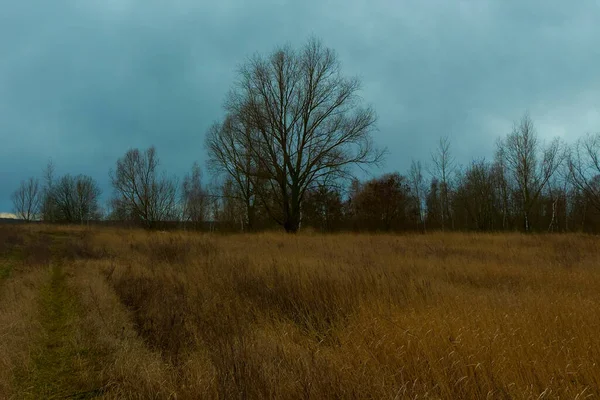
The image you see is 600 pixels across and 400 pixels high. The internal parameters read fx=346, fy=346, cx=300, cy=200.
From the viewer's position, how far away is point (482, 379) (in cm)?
257

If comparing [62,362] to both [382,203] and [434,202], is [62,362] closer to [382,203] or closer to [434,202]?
[382,203]

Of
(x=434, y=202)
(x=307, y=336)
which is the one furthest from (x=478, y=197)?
(x=307, y=336)

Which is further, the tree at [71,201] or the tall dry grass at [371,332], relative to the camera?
the tree at [71,201]

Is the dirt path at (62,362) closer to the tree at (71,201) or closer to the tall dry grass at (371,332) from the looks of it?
the tall dry grass at (371,332)

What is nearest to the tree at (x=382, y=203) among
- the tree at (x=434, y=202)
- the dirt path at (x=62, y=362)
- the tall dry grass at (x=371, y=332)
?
the tree at (x=434, y=202)

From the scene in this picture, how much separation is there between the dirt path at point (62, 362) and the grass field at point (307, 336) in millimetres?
17

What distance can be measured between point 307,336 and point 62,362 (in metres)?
2.65

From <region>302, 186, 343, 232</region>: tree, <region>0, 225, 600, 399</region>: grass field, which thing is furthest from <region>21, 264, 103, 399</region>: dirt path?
<region>302, 186, 343, 232</region>: tree

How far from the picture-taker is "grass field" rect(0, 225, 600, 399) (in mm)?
2639

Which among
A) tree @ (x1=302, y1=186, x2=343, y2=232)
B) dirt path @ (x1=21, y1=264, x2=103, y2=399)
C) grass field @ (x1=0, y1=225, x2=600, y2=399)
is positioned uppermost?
tree @ (x1=302, y1=186, x2=343, y2=232)

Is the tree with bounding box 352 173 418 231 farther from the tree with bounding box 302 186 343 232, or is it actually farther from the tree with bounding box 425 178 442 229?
the tree with bounding box 425 178 442 229

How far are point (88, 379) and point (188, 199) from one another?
5479 cm

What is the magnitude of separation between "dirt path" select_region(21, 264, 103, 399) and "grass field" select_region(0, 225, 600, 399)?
17 mm

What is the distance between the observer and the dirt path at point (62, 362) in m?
3.12
